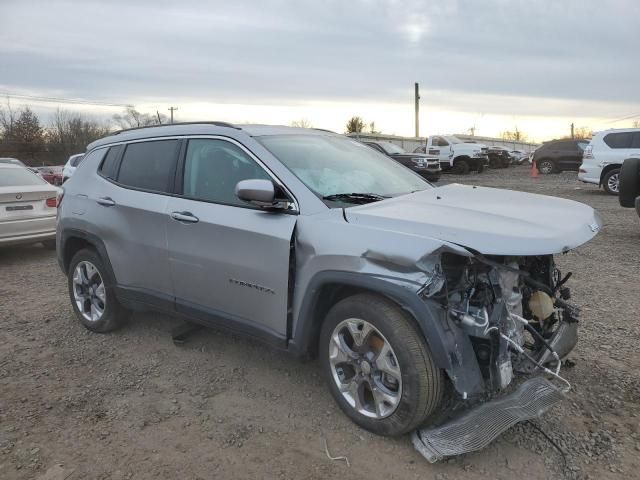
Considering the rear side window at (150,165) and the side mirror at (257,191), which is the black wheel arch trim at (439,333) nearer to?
the side mirror at (257,191)

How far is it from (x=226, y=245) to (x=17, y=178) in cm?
649

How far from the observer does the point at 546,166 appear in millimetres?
25031

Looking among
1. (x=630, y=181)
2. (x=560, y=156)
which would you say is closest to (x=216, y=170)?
(x=630, y=181)

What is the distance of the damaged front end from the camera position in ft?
9.07

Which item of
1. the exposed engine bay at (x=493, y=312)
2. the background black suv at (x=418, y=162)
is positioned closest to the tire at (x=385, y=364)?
the exposed engine bay at (x=493, y=312)

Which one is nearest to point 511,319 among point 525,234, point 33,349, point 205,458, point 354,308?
point 525,234

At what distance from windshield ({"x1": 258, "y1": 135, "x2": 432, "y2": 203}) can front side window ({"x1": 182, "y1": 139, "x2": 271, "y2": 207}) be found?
0.66ft

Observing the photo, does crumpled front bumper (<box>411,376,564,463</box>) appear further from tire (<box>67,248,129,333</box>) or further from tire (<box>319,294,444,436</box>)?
tire (<box>67,248,129,333</box>)

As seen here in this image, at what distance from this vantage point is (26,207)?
8.03 meters

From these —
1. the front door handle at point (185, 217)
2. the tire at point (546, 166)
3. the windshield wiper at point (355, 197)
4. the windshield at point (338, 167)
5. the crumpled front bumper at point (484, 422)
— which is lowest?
the crumpled front bumper at point (484, 422)

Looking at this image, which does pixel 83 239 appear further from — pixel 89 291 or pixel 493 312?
pixel 493 312

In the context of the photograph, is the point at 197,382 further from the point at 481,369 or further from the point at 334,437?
the point at 481,369

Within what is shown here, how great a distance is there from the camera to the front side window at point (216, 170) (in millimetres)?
3633

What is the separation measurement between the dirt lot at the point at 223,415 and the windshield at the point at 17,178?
389cm
